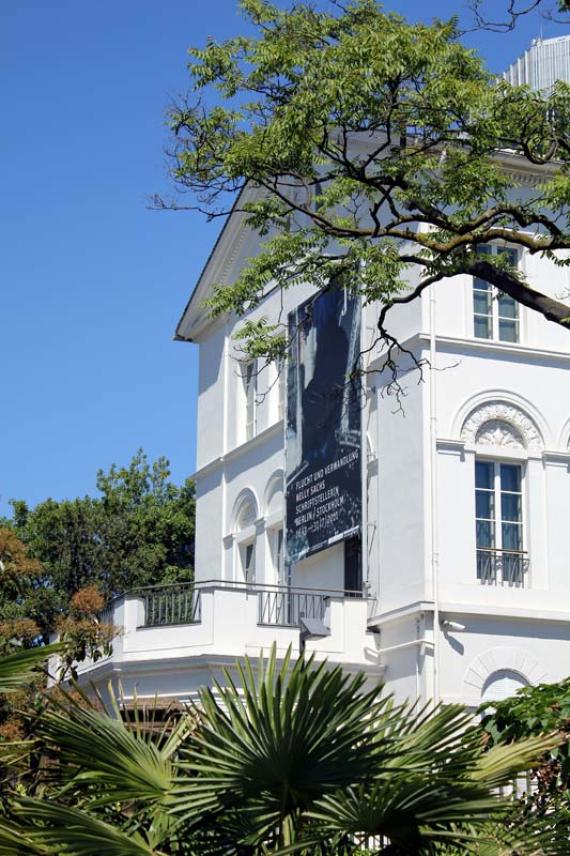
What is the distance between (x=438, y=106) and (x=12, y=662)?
989cm

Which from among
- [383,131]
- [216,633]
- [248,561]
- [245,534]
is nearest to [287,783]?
[383,131]

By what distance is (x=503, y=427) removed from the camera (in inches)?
995

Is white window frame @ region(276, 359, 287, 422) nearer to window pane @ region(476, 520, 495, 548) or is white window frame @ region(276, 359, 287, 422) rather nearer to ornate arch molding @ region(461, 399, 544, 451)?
ornate arch molding @ region(461, 399, 544, 451)

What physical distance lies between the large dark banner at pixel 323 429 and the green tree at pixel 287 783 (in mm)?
17258

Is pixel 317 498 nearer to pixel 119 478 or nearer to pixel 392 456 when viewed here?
pixel 392 456

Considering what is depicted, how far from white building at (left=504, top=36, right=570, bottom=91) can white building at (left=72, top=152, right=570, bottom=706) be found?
4.57 m

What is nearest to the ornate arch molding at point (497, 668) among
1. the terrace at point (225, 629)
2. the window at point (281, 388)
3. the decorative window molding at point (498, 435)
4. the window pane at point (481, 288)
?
the terrace at point (225, 629)

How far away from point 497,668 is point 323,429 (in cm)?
563

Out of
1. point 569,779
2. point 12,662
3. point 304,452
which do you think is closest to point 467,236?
point 569,779

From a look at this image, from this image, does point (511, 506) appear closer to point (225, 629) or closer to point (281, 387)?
point (225, 629)

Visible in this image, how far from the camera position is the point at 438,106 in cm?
1623

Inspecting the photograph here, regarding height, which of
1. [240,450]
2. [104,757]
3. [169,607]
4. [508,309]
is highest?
[508,309]

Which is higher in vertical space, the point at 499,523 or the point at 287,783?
the point at 499,523

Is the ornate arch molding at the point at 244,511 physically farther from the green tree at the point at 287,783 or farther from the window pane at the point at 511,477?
the green tree at the point at 287,783
